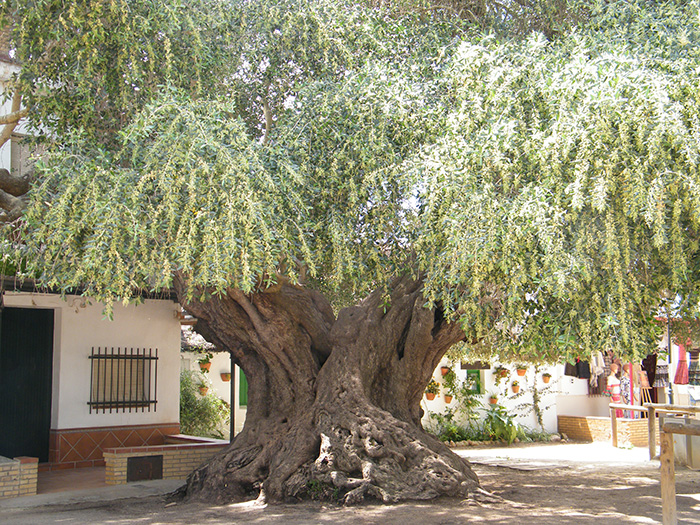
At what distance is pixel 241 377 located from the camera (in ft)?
54.8

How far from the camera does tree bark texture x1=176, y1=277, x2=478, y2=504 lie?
8461 millimetres

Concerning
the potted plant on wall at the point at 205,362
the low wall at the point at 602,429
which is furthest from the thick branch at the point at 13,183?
the low wall at the point at 602,429

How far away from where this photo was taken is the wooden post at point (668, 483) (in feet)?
22.8

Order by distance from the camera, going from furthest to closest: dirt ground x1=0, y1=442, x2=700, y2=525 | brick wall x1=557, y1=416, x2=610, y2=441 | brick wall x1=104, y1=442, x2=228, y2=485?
brick wall x1=557, y1=416, x2=610, y2=441 < brick wall x1=104, y1=442, x2=228, y2=485 < dirt ground x1=0, y1=442, x2=700, y2=525

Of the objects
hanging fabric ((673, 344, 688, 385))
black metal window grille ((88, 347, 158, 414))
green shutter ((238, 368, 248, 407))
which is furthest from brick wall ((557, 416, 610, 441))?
black metal window grille ((88, 347, 158, 414))

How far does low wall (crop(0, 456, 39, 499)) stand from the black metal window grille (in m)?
2.49

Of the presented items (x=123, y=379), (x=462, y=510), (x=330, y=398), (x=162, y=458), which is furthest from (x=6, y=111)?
(x=462, y=510)

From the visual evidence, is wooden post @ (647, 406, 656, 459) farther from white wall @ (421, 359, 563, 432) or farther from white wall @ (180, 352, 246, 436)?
white wall @ (180, 352, 246, 436)

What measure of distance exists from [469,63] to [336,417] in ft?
14.9

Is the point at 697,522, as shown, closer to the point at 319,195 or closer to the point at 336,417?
the point at 336,417

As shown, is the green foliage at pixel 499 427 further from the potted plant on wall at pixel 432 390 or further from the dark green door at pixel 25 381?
the dark green door at pixel 25 381

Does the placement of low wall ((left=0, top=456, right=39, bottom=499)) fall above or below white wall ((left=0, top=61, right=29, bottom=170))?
below

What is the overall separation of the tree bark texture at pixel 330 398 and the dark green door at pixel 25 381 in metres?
3.79

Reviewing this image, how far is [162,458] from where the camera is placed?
10703 mm
